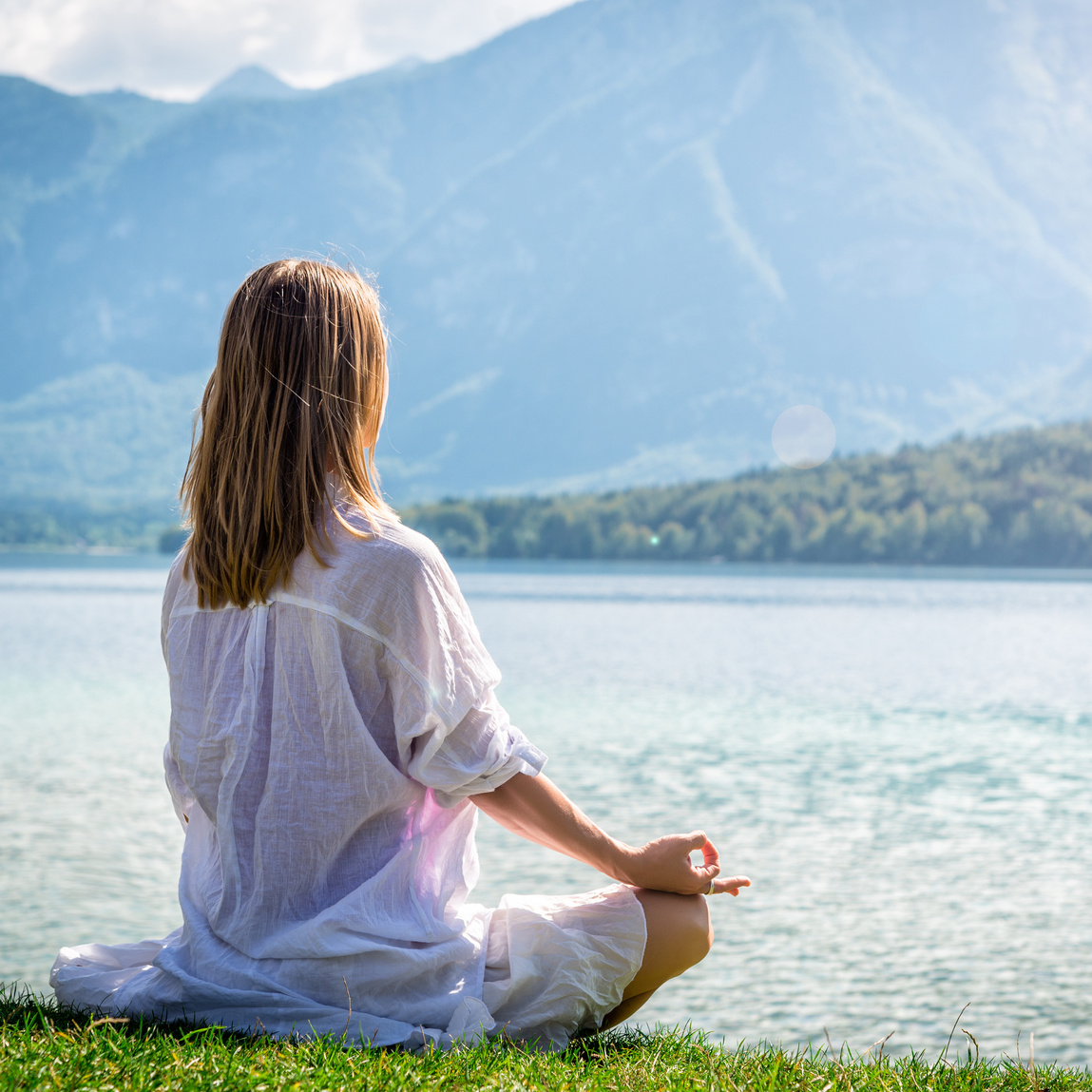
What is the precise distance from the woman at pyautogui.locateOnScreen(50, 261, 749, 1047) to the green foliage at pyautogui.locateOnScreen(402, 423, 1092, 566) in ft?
288

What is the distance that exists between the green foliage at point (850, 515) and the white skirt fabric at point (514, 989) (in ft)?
287

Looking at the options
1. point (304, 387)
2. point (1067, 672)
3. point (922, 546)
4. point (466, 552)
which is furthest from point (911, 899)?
point (466, 552)

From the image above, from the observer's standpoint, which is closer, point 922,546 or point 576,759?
point 576,759

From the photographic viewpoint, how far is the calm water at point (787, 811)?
5945mm

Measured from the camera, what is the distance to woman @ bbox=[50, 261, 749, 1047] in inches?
100

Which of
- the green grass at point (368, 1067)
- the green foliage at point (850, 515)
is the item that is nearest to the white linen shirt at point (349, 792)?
the green grass at point (368, 1067)

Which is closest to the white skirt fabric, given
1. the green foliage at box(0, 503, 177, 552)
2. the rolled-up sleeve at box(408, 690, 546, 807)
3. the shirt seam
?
the rolled-up sleeve at box(408, 690, 546, 807)

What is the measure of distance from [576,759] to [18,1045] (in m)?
10.0

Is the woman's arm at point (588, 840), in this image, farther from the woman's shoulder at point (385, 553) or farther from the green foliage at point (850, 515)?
the green foliage at point (850, 515)

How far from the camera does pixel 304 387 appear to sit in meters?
2.63

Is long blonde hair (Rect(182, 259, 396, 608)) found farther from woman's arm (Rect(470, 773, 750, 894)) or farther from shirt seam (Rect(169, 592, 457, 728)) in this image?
woman's arm (Rect(470, 773, 750, 894))

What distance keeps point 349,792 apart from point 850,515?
3597 inches

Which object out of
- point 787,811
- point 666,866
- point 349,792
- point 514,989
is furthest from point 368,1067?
point 787,811

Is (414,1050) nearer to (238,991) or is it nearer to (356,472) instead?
(238,991)
